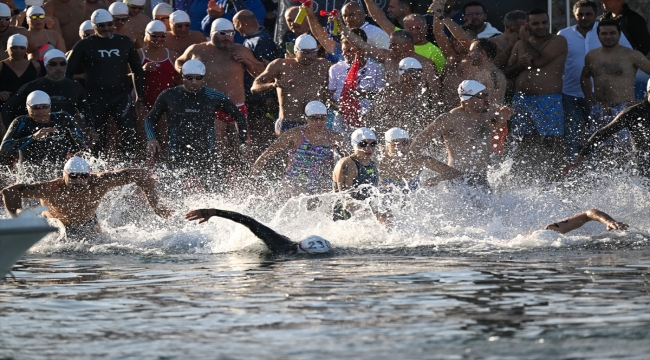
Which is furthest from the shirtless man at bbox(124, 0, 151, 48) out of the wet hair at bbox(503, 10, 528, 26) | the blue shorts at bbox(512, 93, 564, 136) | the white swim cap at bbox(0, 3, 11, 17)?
the blue shorts at bbox(512, 93, 564, 136)

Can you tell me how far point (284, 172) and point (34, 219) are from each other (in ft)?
21.7

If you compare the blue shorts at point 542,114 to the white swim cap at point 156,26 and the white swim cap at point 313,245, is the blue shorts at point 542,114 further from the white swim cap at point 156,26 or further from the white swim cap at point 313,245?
the white swim cap at point 156,26

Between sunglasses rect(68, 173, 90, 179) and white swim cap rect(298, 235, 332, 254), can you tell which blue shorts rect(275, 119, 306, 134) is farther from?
white swim cap rect(298, 235, 332, 254)

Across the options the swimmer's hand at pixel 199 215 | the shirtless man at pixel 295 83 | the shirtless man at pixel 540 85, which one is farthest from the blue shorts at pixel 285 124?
the swimmer's hand at pixel 199 215

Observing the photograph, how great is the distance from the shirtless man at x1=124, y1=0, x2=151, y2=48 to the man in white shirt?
548 centimetres

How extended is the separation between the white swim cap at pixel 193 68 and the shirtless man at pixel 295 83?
78 centimetres

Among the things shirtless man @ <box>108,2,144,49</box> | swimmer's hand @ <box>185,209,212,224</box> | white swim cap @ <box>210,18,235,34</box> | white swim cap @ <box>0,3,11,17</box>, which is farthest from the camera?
white swim cap @ <box>0,3,11,17</box>

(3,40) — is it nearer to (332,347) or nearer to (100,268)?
(100,268)

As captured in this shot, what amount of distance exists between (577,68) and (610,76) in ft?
1.61

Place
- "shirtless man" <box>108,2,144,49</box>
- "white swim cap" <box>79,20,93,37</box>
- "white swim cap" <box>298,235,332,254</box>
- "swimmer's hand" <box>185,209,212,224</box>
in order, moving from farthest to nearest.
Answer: "shirtless man" <box>108,2,144,49</box> < "white swim cap" <box>79,20,93,37</box> < "white swim cap" <box>298,235,332,254</box> < "swimmer's hand" <box>185,209,212,224</box>

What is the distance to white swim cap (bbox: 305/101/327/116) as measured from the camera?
46.4 feet

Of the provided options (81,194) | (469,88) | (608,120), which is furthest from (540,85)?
(81,194)

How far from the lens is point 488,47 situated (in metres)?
14.5

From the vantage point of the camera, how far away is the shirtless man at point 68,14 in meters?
16.5
